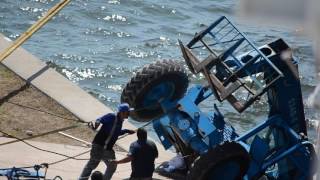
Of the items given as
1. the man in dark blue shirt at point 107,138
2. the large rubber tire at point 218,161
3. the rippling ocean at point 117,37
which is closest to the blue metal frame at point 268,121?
the large rubber tire at point 218,161

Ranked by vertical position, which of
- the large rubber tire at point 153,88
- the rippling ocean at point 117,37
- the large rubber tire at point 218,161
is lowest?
the rippling ocean at point 117,37

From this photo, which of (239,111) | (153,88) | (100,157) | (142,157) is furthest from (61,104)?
(239,111)

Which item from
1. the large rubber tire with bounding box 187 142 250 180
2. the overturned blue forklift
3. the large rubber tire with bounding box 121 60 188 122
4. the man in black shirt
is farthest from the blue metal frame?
the man in black shirt

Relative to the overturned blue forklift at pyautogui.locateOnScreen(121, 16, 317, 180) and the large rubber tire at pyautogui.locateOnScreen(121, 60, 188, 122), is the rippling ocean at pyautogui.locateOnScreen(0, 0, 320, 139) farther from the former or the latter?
the overturned blue forklift at pyautogui.locateOnScreen(121, 16, 317, 180)

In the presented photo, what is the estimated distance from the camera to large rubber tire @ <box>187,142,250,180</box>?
374 inches

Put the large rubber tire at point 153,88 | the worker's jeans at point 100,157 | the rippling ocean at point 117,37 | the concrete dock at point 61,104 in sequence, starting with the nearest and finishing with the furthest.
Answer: the worker's jeans at point 100,157, the large rubber tire at point 153,88, the concrete dock at point 61,104, the rippling ocean at point 117,37

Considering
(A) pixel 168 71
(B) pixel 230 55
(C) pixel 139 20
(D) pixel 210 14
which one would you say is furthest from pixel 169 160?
(D) pixel 210 14

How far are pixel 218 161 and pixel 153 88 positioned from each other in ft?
6.82

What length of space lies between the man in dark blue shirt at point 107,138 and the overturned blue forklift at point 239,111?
1077mm

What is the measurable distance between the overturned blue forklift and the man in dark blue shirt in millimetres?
1077

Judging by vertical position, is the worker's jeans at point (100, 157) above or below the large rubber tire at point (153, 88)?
below

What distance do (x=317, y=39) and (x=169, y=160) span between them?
9.53 metres

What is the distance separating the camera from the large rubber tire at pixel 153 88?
11.1m

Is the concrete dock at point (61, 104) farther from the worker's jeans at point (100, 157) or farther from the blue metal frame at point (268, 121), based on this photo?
the blue metal frame at point (268, 121)
